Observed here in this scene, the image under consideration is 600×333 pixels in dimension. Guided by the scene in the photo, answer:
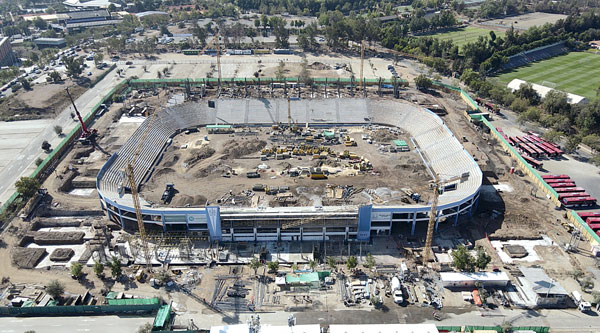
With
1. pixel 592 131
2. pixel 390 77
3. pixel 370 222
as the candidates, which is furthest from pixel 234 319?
pixel 390 77

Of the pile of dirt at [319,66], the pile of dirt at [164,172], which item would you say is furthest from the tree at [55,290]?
the pile of dirt at [319,66]

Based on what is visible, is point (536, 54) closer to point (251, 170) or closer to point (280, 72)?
point (280, 72)

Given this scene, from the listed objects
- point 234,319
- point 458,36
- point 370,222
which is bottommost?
→ point 234,319

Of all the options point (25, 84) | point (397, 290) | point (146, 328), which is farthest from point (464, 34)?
point (146, 328)

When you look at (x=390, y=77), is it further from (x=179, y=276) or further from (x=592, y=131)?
(x=179, y=276)

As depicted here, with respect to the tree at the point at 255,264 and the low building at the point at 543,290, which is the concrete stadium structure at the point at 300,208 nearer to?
the tree at the point at 255,264

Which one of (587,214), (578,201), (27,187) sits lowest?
(587,214)

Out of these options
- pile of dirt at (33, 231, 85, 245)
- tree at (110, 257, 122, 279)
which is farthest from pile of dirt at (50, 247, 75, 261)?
tree at (110, 257, 122, 279)

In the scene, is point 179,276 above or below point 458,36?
below
